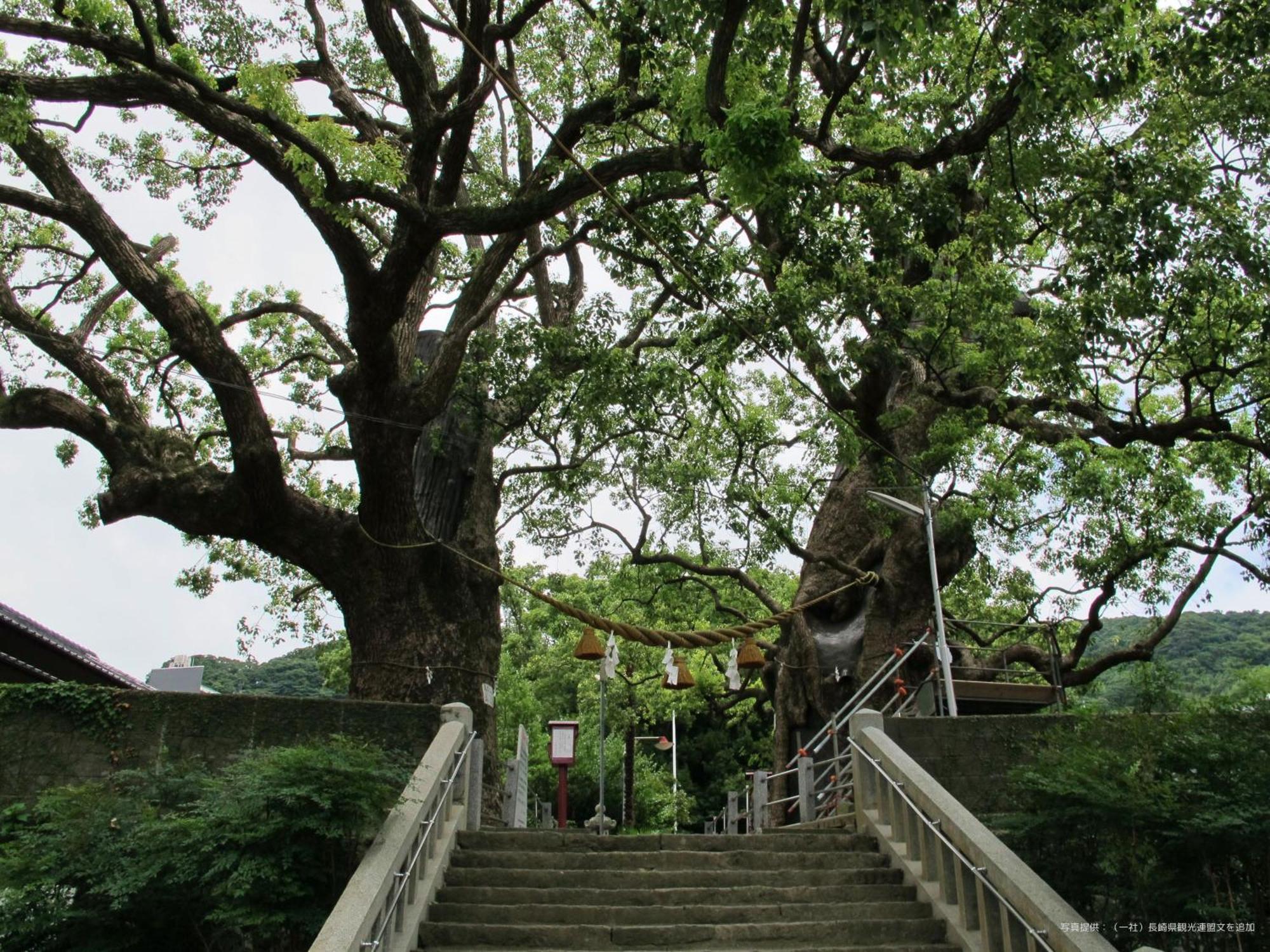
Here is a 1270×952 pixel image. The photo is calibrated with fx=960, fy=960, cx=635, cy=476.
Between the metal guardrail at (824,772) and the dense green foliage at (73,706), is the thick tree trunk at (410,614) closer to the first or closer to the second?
the dense green foliage at (73,706)

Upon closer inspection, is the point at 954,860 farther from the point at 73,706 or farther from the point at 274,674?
the point at 274,674

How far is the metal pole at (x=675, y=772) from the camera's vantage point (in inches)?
1099

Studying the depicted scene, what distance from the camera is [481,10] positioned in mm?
8711

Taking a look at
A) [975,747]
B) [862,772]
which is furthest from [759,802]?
[975,747]

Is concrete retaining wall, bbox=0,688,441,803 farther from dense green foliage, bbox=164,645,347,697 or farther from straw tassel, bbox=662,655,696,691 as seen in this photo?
dense green foliage, bbox=164,645,347,697

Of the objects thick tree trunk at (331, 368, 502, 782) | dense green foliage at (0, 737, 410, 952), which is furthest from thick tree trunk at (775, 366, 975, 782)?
dense green foliage at (0, 737, 410, 952)

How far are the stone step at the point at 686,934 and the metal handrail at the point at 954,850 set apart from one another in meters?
0.57

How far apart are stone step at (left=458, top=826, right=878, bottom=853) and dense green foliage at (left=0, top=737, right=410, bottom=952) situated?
6.06 feet

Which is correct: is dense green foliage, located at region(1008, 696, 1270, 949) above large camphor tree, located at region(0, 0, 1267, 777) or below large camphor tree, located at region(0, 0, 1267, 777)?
below

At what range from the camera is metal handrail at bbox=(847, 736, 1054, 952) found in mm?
5195

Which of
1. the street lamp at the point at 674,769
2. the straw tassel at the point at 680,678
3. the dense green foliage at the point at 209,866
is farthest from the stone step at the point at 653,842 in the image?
the street lamp at the point at 674,769

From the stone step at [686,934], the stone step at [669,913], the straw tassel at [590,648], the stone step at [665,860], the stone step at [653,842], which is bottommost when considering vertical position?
the stone step at [686,934]

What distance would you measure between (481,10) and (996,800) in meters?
8.22

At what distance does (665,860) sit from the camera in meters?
7.50
